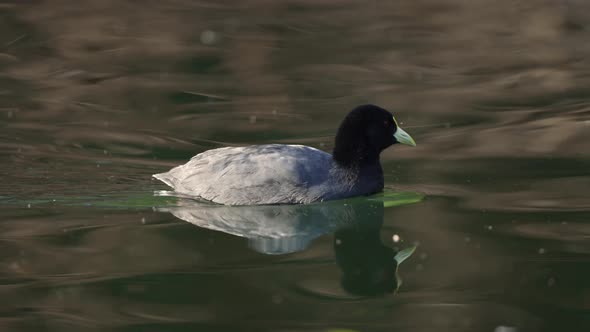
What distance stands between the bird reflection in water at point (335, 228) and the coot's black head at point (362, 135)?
1.34 ft

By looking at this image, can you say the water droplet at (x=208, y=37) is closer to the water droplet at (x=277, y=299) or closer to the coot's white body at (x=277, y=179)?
the coot's white body at (x=277, y=179)

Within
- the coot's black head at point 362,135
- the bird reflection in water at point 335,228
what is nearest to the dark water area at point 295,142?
the bird reflection in water at point 335,228

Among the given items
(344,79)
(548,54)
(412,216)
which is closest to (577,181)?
(412,216)

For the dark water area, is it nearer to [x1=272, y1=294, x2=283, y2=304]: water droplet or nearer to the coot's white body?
[x1=272, y1=294, x2=283, y2=304]: water droplet

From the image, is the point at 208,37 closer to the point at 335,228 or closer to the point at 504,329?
the point at 335,228

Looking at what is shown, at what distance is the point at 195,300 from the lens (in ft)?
22.1

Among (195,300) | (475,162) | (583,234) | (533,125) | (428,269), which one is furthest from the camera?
(533,125)

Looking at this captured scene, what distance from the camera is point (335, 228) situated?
8.93 metres

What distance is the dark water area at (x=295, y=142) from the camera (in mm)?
6707

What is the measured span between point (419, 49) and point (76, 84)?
6311 mm

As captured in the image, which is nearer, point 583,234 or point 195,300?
point 195,300

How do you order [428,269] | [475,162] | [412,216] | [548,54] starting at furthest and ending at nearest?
1. [548,54]
2. [475,162]
3. [412,216]
4. [428,269]

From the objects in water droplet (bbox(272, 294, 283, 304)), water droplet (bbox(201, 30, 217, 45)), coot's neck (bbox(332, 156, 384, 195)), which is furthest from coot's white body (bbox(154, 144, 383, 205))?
water droplet (bbox(201, 30, 217, 45))

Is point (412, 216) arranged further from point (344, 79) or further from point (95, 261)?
point (344, 79)
